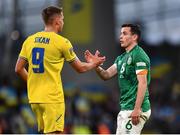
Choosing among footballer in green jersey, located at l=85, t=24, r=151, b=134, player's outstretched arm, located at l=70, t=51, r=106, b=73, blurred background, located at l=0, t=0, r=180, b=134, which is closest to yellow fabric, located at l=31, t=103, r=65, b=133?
player's outstretched arm, located at l=70, t=51, r=106, b=73

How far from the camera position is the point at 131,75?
8359 mm

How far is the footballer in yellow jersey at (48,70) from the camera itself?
7.97 m

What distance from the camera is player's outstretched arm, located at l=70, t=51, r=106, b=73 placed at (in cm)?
819

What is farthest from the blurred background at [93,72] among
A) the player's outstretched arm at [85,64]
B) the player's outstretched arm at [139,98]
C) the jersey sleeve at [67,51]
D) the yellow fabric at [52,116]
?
the player's outstretched arm at [139,98]

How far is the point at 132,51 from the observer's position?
8.40 metres

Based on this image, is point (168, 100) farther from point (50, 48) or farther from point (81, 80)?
point (50, 48)

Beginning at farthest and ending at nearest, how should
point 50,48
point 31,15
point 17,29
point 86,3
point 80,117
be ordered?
point 31,15 → point 17,29 → point 86,3 → point 80,117 → point 50,48

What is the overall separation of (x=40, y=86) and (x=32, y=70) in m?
0.21

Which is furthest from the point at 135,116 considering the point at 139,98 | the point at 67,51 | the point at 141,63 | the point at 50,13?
the point at 50,13

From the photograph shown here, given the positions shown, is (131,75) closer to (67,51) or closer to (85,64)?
(85,64)

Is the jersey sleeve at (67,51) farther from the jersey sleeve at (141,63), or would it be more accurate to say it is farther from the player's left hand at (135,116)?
the player's left hand at (135,116)

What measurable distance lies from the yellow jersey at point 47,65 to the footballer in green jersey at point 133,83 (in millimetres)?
584

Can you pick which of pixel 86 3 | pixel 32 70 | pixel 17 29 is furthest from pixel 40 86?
pixel 17 29

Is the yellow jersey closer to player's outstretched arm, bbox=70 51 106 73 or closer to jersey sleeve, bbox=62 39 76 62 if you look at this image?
jersey sleeve, bbox=62 39 76 62
